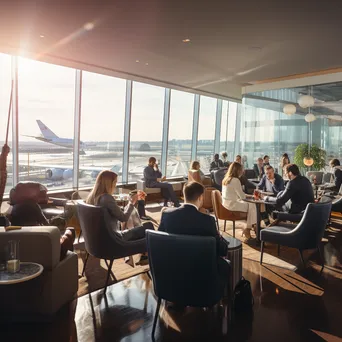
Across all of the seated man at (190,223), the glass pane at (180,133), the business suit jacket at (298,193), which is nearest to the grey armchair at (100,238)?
the seated man at (190,223)

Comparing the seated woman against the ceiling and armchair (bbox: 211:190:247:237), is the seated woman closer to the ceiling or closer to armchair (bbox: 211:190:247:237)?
armchair (bbox: 211:190:247:237)

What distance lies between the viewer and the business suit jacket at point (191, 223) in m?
2.82

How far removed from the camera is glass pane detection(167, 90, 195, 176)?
1106cm

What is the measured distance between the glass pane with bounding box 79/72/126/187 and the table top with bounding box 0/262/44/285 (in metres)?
6.02

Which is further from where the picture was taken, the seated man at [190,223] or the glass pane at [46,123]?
the glass pane at [46,123]

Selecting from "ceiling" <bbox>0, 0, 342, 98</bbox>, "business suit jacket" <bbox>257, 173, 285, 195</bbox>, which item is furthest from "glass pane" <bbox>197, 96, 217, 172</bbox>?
"business suit jacket" <bbox>257, 173, 285, 195</bbox>

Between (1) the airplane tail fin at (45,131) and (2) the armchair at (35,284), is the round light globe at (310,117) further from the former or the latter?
(2) the armchair at (35,284)

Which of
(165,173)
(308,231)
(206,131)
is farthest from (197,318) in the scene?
(206,131)

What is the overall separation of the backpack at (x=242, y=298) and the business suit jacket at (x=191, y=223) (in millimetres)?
635

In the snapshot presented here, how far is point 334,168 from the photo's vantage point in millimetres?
7797

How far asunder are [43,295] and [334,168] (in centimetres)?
700

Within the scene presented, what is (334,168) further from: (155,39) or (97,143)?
(97,143)

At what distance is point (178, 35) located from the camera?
18.4 feet

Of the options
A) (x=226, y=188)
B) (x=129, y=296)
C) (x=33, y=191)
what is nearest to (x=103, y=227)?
(x=129, y=296)
